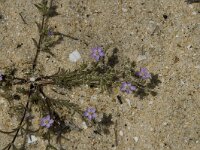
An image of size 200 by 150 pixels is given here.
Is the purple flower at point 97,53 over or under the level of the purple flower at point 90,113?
over

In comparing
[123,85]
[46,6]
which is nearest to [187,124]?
[123,85]

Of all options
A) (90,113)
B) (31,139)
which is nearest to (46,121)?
(31,139)

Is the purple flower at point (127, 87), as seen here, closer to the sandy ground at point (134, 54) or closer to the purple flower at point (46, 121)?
the sandy ground at point (134, 54)

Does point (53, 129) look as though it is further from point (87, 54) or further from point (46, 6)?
point (46, 6)

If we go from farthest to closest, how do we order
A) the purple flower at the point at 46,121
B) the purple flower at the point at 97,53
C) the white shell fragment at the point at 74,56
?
the white shell fragment at the point at 74,56 → the purple flower at the point at 97,53 → the purple flower at the point at 46,121

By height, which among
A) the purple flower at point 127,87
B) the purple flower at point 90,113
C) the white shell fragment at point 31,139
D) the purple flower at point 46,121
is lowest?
the white shell fragment at point 31,139

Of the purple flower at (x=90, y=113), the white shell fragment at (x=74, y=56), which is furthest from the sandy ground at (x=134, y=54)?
the purple flower at (x=90, y=113)

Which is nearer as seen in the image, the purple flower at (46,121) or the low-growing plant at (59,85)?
the purple flower at (46,121)
